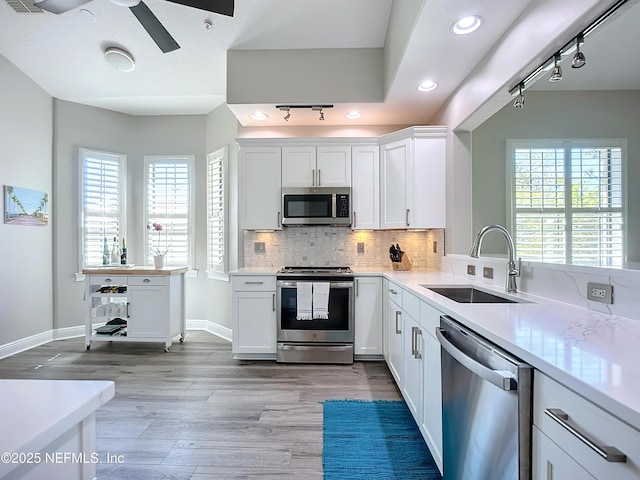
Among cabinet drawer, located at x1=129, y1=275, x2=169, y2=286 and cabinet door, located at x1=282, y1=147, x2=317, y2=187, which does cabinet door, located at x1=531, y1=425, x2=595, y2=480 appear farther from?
cabinet drawer, located at x1=129, y1=275, x2=169, y2=286

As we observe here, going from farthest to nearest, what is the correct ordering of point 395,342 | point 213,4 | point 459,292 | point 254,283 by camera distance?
point 254,283 < point 395,342 < point 459,292 < point 213,4

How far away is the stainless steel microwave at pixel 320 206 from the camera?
3.44 meters

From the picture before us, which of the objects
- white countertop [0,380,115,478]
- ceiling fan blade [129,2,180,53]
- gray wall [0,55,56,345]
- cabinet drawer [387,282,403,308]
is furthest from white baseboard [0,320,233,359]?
white countertop [0,380,115,478]

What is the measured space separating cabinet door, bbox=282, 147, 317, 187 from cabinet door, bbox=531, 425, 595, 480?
293 cm

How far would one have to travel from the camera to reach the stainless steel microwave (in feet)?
11.3

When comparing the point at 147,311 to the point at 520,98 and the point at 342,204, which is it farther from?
the point at 520,98

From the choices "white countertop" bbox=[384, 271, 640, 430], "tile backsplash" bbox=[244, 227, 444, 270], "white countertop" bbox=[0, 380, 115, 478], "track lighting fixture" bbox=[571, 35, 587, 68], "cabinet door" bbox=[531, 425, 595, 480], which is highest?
"track lighting fixture" bbox=[571, 35, 587, 68]

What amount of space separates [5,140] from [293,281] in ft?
11.4

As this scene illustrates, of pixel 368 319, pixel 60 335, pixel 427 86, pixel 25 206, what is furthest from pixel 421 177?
pixel 60 335

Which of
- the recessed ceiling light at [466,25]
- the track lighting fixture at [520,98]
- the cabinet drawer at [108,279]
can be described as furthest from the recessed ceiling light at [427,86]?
the cabinet drawer at [108,279]

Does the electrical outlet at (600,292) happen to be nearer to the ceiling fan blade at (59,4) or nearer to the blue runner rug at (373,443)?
the blue runner rug at (373,443)

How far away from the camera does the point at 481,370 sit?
1082 millimetres

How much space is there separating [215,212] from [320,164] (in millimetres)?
1652

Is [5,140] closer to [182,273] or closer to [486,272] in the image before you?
[182,273]
